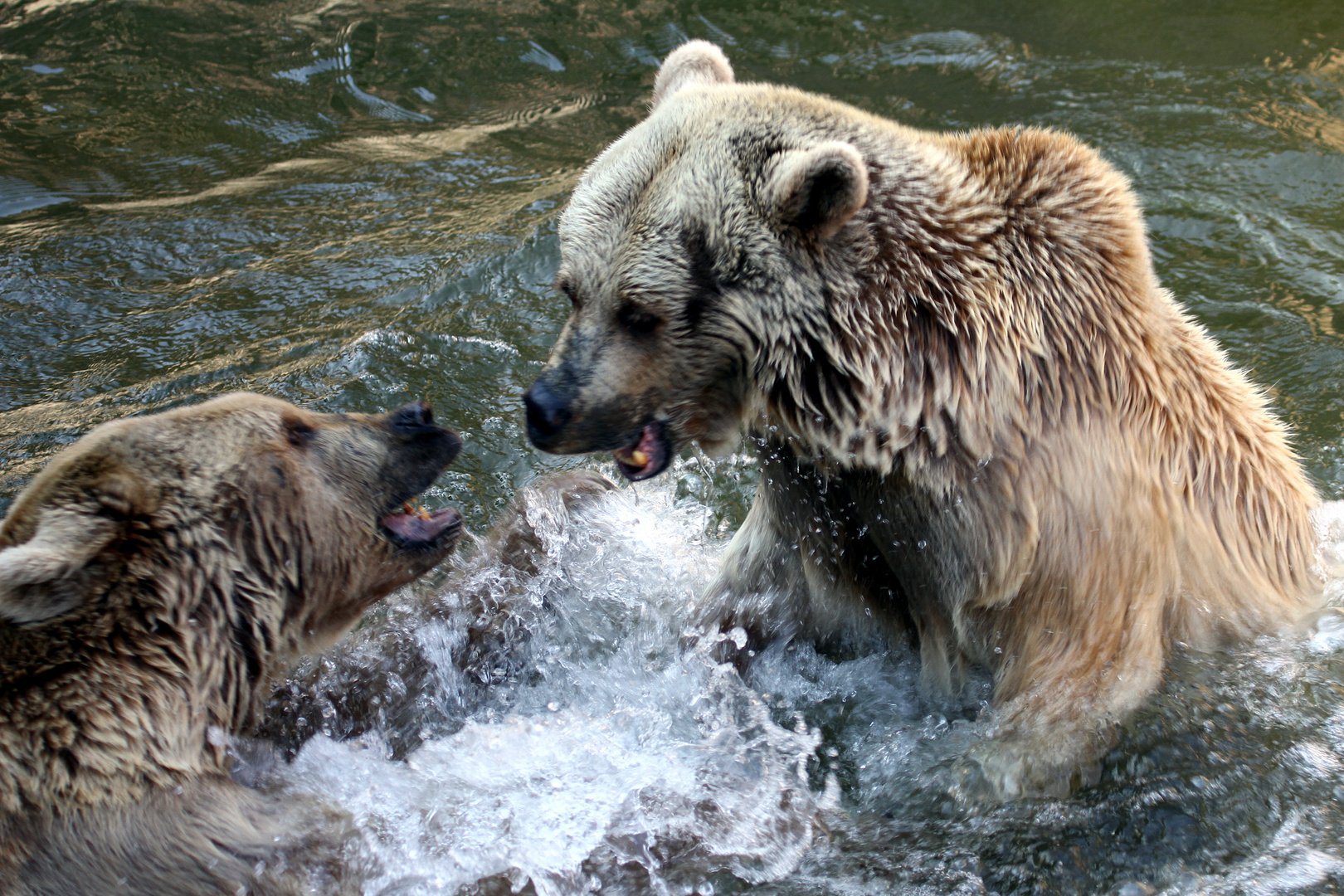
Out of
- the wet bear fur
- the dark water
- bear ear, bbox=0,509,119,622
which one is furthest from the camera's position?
the wet bear fur

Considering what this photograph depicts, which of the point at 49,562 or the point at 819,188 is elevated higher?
the point at 819,188

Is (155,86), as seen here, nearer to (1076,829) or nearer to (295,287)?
(295,287)

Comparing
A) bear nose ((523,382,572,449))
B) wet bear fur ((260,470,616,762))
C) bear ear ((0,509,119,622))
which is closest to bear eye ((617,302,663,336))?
bear nose ((523,382,572,449))

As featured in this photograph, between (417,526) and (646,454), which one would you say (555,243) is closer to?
(417,526)

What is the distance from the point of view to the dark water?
11.3 feet

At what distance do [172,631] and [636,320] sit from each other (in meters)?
1.61

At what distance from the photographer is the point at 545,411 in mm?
3176

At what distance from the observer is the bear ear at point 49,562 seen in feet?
8.79

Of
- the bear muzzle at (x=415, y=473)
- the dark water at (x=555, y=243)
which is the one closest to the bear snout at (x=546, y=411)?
the bear muzzle at (x=415, y=473)

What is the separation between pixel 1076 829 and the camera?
3373mm

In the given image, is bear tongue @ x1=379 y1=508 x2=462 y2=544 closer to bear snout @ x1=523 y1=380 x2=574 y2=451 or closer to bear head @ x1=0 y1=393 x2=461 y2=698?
bear head @ x1=0 y1=393 x2=461 y2=698

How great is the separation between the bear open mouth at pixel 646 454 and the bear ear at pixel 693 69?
1219 millimetres

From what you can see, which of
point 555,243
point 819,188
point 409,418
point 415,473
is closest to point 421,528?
point 415,473

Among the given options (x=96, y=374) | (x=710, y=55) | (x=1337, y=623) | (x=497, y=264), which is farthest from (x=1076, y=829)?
(x=96, y=374)
